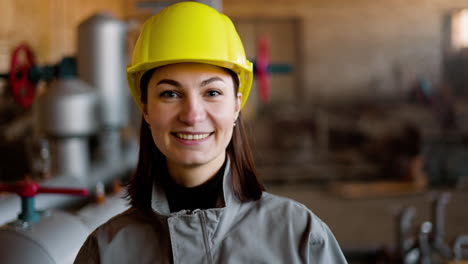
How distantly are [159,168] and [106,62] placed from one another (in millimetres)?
1837

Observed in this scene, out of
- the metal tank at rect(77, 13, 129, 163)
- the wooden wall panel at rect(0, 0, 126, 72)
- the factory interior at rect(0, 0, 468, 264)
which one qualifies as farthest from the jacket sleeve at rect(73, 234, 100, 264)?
the factory interior at rect(0, 0, 468, 264)

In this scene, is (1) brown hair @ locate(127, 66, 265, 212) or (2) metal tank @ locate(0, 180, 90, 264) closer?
(1) brown hair @ locate(127, 66, 265, 212)

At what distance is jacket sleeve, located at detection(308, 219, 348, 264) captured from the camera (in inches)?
38.3

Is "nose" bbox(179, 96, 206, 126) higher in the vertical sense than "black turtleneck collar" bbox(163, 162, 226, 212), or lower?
higher

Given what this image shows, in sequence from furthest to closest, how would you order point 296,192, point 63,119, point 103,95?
point 296,192
point 103,95
point 63,119

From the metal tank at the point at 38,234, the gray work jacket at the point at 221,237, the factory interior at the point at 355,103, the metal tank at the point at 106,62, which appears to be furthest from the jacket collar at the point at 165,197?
the factory interior at the point at 355,103

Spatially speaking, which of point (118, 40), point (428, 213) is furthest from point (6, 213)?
point (428, 213)

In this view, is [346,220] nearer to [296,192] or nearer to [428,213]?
[428,213]

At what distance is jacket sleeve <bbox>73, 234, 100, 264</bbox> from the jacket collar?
141 mm

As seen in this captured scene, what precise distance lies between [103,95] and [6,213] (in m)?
1.16

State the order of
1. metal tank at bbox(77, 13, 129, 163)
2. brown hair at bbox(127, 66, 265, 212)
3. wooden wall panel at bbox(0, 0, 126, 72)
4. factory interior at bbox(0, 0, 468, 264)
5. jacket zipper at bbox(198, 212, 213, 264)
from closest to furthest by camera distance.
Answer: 1. jacket zipper at bbox(198, 212, 213, 264)
2. brown hair at bbox(127, 66, 265, 212)
3. metal tank at bbox(77, 13, 129, 163)
4. wooden wall panel at bbox(0, 0, 126, 72)
5. factory interior at bbox(0, 0, 468, 264)

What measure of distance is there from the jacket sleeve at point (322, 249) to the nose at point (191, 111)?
1.00 feet

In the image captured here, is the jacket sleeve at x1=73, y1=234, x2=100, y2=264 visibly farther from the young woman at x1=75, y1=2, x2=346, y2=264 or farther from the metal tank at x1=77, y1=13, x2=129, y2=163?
the metal tank at x1=77, y1=13, x2=129, y2=163

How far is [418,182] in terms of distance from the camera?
7.11 metres
